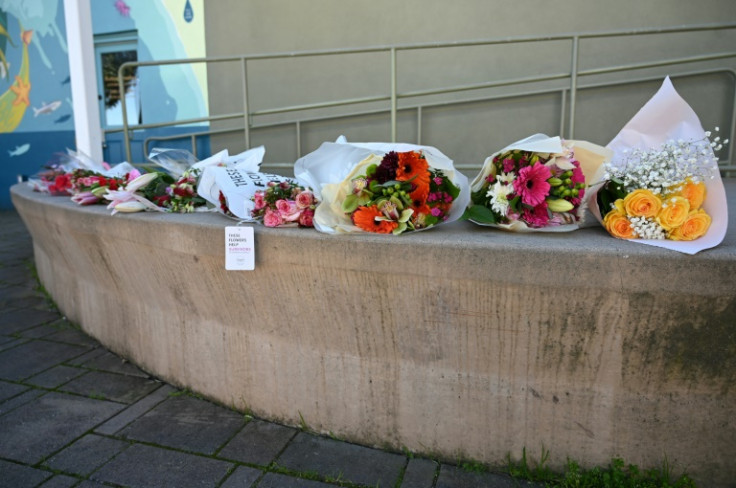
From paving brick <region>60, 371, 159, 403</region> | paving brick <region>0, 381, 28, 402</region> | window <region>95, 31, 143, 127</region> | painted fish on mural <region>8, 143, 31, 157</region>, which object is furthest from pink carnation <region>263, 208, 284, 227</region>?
painted fish on mural <region>8, 143, 31, 157</region>

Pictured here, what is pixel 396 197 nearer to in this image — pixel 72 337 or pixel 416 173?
pixel 416 173

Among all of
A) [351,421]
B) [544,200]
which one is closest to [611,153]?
[544,200]

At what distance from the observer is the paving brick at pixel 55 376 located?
10.9 ft

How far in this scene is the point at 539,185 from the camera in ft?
7.35

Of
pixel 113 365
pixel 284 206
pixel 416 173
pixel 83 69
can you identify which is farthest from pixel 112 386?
pixel 83 69

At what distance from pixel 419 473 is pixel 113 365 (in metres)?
2.28

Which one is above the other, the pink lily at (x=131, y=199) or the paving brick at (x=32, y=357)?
the pink lily at (x=131, y=199)

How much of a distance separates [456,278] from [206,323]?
4.92ft

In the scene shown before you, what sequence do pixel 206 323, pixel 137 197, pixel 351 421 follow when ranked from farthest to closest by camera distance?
pixel 137 197, pixel 206 323, pixel 351 421

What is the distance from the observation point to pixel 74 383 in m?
3.31

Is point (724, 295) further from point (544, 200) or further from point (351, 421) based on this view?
point (351, 421)

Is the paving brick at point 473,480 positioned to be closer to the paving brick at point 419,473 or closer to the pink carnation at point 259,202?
the paving brick at point 419,473

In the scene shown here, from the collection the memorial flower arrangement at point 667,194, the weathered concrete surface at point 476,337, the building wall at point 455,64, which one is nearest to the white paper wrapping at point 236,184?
the weathered concrete surface at point 476,337

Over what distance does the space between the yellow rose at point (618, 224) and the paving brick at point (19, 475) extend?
2701 millimetres
